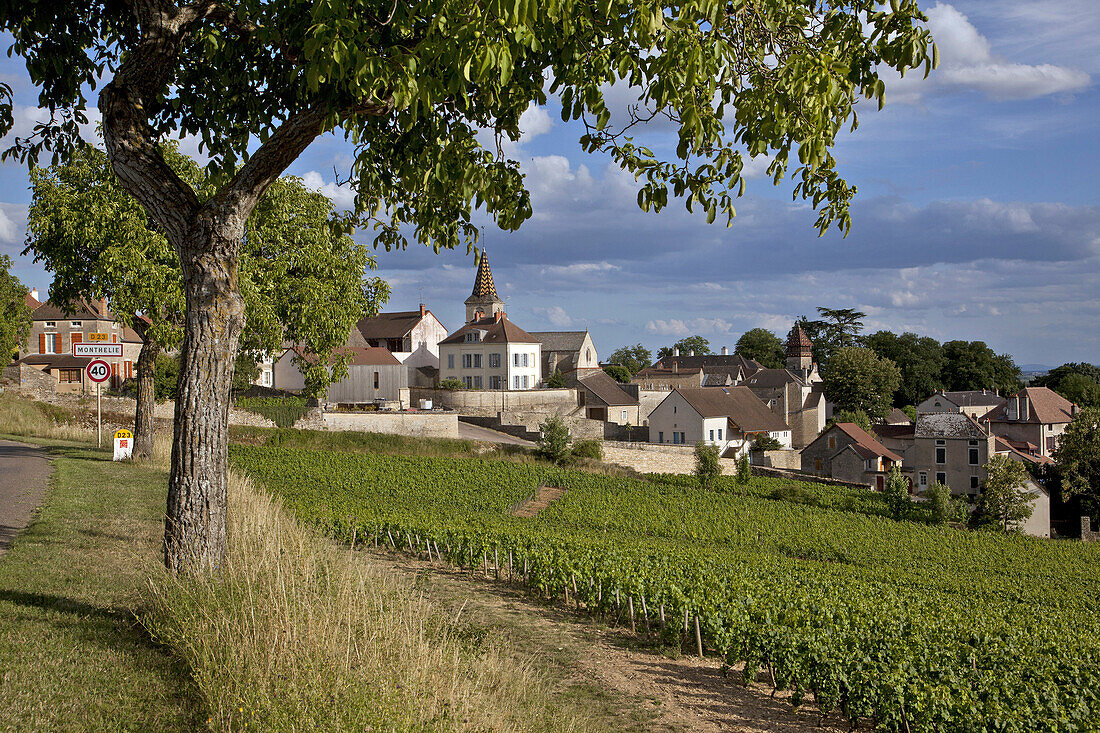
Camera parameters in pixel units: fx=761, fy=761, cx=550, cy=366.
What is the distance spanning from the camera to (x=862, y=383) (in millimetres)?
86938

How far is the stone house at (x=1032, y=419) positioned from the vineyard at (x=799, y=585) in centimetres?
4127

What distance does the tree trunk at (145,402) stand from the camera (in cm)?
2036

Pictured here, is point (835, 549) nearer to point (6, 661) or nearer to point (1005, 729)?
point (1005, 729)

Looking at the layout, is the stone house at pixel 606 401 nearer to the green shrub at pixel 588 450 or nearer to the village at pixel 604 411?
the village at pixel 604 411

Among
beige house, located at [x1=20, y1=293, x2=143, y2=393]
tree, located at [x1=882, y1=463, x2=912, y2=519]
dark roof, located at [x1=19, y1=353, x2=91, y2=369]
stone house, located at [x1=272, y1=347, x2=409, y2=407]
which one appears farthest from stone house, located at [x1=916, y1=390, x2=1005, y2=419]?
dark roof, located at [x1=19, y1=353, x2=91, y2=369]

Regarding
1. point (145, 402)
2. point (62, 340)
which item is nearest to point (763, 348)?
point (62, 340)

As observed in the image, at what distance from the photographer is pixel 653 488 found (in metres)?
37.2

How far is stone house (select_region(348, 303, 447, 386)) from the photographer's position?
7369 centimetres

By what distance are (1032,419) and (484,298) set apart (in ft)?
191

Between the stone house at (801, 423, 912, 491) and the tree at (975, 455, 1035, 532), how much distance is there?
1015 cm

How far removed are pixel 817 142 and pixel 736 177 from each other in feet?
2.74

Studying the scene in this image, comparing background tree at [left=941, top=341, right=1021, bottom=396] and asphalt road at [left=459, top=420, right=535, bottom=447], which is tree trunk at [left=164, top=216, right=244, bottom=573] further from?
background tree at [left=941, top=341, right=1021, bottom=396]

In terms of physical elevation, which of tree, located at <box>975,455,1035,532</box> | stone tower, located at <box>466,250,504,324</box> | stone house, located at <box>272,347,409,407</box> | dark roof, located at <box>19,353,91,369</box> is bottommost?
tree, located at <box>975,455,1035,532</box>

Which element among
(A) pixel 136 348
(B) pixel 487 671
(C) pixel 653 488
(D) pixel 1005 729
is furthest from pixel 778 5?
(A) pixel 136 348
